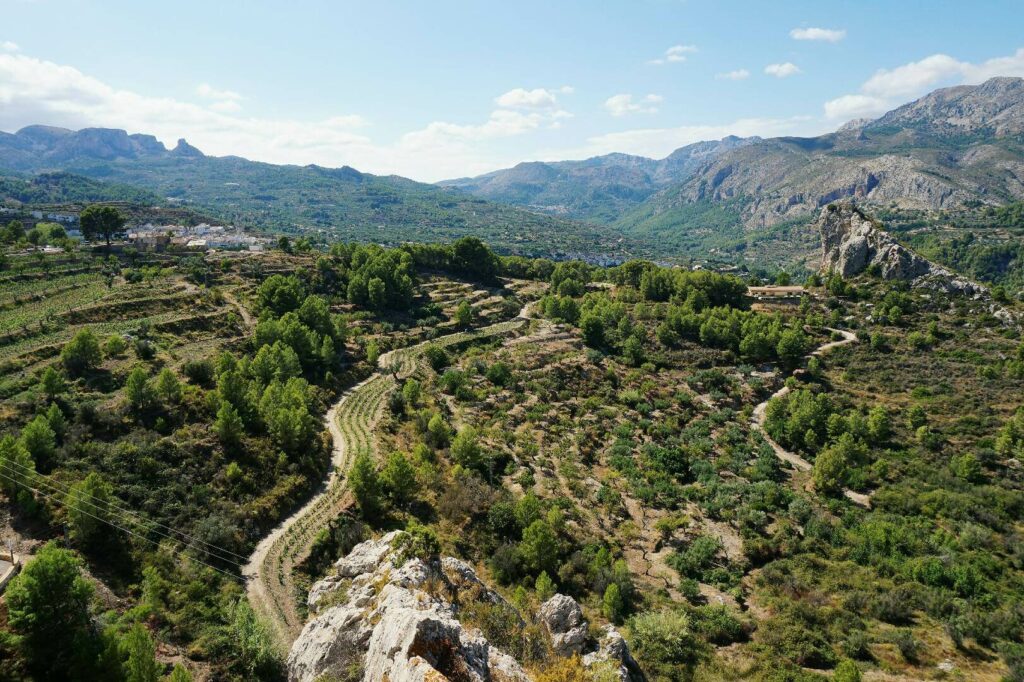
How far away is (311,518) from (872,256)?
13218 cm

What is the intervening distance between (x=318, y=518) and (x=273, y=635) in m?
11.8

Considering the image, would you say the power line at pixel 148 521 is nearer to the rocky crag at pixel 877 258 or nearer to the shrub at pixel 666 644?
the shrub at pixel 666 644

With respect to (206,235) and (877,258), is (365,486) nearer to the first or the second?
(877,258)

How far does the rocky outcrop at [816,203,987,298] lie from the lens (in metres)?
105

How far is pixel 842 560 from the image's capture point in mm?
39281

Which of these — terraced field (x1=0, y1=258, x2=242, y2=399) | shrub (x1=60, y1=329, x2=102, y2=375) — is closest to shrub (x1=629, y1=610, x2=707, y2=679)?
terraced field (x1=0, y1=258, x2=242, y2=399)

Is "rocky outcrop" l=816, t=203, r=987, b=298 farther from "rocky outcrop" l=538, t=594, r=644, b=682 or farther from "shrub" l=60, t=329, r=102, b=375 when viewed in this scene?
"shrub" l=60, t=329, r=102, b=375

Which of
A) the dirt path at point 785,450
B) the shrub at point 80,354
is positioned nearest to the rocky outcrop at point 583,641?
the dirt path at point 785,450

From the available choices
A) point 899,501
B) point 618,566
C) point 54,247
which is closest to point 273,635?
point 618,566

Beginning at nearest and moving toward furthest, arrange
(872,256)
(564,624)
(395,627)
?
(395,627) < (564,624) < (872,256)

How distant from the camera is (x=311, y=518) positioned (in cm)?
3650

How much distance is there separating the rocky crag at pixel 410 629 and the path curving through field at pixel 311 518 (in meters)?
2.22

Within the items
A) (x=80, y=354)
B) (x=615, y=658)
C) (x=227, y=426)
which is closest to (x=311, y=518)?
(x=227, y=426)

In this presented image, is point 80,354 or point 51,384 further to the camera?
point 80,354
